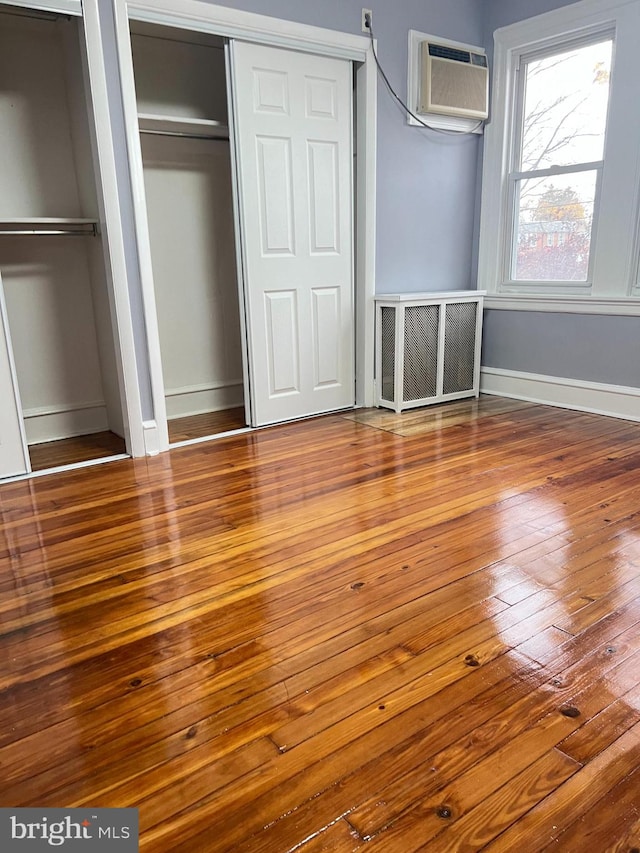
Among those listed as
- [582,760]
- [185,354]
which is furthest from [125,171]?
[582,760]

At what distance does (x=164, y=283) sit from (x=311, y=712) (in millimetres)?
3123

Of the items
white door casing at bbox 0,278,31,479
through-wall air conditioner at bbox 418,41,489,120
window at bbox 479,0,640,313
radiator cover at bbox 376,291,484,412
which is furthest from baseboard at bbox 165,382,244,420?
through-wall air conditioner at bbox 418,41,489,120

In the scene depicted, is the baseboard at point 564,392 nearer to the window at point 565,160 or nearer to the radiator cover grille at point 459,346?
the radiator cover grille at point 459,346

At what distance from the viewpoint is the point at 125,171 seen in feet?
9.85

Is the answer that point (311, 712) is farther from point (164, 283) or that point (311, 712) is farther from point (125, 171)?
point (164, 283)

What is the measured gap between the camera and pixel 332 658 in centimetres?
160

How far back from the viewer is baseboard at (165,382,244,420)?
411cm

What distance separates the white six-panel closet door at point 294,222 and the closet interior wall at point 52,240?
839mm

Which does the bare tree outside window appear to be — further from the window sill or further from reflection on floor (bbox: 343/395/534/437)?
reflection on floor (bbox: 343/395/534/437)

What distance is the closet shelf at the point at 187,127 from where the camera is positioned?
11.6 ft

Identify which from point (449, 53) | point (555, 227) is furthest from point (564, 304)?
point (449, 53)

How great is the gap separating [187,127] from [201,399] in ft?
5.69

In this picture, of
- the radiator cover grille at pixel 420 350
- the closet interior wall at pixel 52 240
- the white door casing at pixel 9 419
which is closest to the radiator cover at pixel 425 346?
the radiator cover grille at pixel 420 350

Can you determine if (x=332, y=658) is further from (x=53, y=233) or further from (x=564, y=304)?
→ (x=564, y=304)
